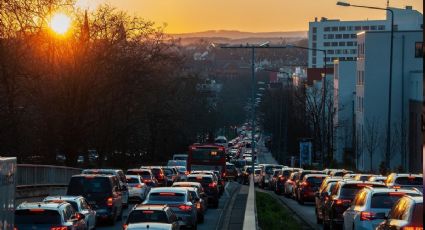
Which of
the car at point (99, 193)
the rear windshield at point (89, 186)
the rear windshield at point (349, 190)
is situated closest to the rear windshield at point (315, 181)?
the car at point (99, 193)

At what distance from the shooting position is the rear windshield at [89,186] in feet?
118

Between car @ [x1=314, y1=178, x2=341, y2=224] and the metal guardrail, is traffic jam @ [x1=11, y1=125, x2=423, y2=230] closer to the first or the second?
car @ [x1=314, y1=178, x2=341, y2=224]

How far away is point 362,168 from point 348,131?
17413 millimetres

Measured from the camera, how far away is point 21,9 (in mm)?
44562

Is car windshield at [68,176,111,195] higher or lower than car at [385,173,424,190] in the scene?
lower

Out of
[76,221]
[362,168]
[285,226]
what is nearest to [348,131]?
[362,168]

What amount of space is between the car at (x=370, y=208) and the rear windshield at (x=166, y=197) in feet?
29.0

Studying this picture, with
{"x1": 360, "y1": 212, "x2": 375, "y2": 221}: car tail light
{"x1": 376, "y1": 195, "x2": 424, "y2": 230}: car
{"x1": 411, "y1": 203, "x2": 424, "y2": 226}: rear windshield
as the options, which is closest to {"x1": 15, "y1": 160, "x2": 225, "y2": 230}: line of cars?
{"x1": 360, "y1": 212, "x2": 375, "y2": 221}: car tail light

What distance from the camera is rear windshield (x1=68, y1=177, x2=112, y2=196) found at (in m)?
36.0

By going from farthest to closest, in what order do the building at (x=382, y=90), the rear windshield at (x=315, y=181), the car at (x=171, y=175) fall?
the building at (x=382, y=90), the car at (x=171, y=175), the rear windshield at (x=315, y=181)

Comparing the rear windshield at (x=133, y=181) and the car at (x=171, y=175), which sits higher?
the rear windshield at (x=133, y=181)

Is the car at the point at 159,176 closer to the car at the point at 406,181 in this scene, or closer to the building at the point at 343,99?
the car at the point at 406,181

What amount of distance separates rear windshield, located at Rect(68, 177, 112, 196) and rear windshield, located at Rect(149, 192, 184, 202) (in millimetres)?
2819

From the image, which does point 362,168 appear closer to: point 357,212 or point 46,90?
point 46,90
